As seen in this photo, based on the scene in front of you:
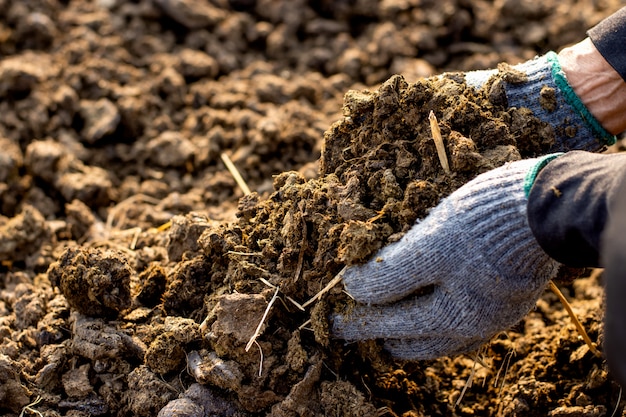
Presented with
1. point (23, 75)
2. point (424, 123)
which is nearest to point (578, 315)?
point (424, 123)

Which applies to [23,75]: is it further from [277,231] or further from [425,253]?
[425,253]

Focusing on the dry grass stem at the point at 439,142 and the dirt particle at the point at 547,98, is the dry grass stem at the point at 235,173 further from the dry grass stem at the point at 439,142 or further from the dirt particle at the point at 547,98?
the dirt particle at the point at 547,98

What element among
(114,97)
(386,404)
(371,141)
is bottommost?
(386,404)

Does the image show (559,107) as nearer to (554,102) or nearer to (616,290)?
(554,102)

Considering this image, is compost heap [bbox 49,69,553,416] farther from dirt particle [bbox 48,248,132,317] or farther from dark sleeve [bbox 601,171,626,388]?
dark sleeve [bbox 601,171,626,388]

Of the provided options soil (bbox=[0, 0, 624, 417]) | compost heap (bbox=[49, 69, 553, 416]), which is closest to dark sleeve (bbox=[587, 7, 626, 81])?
soil (bbox=[0, 0, 624, 417])

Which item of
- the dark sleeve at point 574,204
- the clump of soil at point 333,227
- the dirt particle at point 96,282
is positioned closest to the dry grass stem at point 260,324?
the clump of soil at point 333,227
